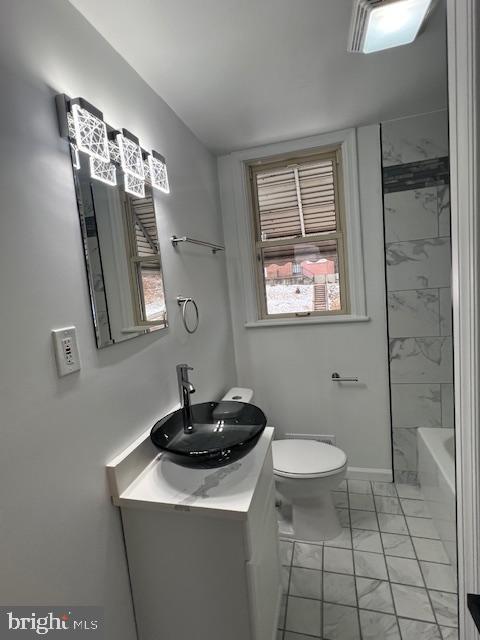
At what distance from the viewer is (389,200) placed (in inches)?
82.8

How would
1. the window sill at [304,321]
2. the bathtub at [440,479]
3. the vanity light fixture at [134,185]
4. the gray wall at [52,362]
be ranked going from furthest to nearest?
the window sill at [304,321]
the bathtub at [440,479]
the vanity light fixture at [134,185]
the gray wall at [52,362]

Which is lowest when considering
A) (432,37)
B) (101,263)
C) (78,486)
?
(78,486)

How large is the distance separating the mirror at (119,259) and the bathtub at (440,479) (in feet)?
4.71

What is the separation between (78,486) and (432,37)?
6.90ft

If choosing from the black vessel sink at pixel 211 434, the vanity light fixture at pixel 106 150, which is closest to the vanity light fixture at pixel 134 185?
the vanity light fixture at pixel 106 150

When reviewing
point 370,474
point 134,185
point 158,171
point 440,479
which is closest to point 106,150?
point 134,185

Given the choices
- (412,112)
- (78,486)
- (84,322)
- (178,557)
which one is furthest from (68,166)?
(412,112)

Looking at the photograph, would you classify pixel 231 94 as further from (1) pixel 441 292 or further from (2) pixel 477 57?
(1) pixel 441 292

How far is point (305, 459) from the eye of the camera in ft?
6.19

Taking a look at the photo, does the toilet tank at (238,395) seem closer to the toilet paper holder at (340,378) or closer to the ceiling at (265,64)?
the toilet paper holder at (340,378)

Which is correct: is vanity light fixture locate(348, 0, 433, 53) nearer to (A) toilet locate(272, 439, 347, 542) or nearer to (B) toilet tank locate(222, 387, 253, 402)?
(B) toilet tank locate(222, 387, 253, 402)

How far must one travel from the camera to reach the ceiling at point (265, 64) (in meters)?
1.16

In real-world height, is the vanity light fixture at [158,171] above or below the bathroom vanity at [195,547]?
above

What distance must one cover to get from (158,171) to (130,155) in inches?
8.2
